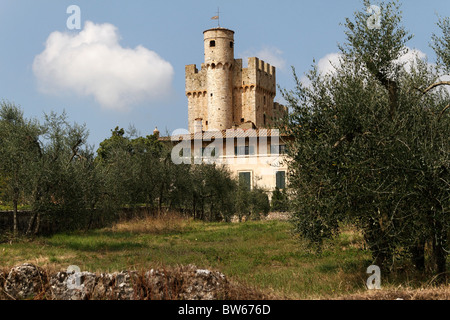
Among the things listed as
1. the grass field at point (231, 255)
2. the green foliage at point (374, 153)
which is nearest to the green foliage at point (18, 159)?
the grass field at point (231, 255)

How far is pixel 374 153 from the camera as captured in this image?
10.5 meters

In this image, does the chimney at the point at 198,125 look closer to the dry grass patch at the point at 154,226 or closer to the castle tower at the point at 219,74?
the castle tower at the point at 219,74

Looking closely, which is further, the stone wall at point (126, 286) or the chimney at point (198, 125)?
the chimney at point (198, 125)

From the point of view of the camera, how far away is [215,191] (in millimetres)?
36406

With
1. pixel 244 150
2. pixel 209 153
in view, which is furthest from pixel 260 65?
pixel 209 153

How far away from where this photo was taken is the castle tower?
65.6 m

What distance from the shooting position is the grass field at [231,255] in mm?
11711

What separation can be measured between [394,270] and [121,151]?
69.9 feet

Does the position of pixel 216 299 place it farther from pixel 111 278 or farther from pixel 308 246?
pixel 308 246

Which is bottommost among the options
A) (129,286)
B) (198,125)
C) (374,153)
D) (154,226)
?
(154,226)

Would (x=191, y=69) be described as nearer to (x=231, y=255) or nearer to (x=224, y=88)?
(x=224, y=88)

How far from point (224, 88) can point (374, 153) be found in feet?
186

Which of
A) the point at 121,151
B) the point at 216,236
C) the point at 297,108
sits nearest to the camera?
the point at 297,108
